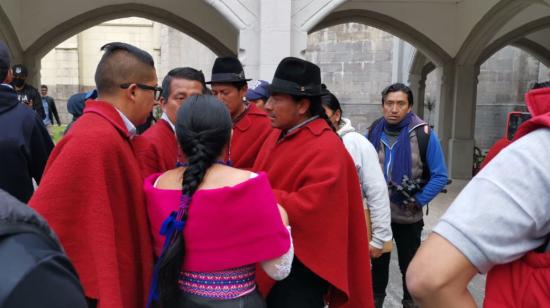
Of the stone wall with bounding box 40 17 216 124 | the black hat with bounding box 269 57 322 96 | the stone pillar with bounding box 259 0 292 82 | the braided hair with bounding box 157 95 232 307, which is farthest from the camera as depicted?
the stone wall with bounding box 40 17 216 124

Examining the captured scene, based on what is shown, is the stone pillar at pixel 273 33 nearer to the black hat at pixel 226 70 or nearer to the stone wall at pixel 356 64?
the black hat at pixel 226 70

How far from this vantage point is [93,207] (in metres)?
1.63

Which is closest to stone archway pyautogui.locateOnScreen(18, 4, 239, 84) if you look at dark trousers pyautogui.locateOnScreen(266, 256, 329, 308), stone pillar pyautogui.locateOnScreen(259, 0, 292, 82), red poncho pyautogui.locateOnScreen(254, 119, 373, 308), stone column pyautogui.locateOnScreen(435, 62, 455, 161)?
stone pillar pyautogui.locateOnScreen(259, 0, 292, 82)

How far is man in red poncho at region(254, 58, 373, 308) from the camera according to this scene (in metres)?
2.20

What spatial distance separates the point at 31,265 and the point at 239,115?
2728mm

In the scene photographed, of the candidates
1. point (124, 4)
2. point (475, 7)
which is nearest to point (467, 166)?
point (475, 7)

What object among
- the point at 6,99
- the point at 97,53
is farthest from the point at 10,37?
the point at 97,53

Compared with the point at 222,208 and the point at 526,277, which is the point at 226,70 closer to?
the point at 222,208

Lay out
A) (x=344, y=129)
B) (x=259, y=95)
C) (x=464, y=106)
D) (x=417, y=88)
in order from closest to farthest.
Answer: (x=344, y=129), (x=259, y=95), (x=464, y=106), (x=417, y=88)

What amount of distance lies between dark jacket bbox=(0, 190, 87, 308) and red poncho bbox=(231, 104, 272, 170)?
94.3 inches

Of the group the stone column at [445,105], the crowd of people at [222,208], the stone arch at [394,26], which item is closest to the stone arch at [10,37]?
the stone arch at [394,26]

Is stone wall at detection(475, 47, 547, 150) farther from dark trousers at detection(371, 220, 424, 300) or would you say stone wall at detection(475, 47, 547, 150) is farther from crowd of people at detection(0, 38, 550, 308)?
crowd of people at detection(0, 38, 550, 308)

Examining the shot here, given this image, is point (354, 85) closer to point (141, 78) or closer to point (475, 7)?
point (475, 7)

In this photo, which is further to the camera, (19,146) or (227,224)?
(19,146)
